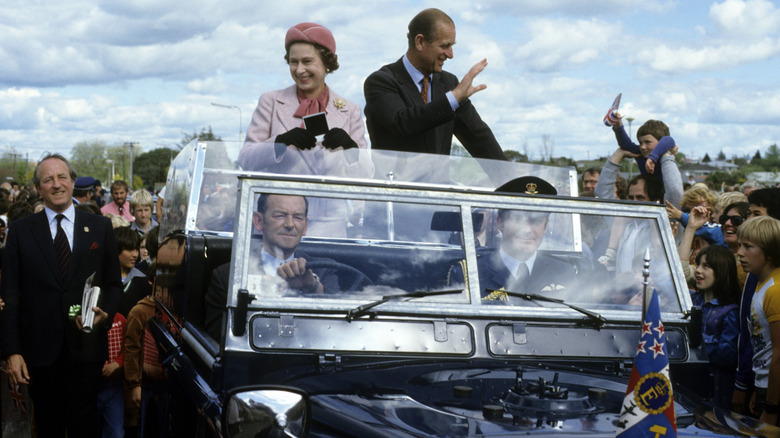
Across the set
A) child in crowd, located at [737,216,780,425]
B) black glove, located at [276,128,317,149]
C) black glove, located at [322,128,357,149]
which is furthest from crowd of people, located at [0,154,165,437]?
child in crowd, located at [737,216,780,425]

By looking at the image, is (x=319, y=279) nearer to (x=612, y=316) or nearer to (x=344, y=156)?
(x=612, y=316)

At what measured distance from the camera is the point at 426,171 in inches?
191

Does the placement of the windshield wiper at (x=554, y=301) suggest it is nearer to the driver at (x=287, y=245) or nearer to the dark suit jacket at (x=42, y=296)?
the driver at (x=287, y=245)

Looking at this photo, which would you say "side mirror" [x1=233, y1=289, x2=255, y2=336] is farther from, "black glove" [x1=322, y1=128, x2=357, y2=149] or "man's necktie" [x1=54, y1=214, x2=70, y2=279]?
"man's necktie" [x1=54, y1=214, x2=70, y2=279]

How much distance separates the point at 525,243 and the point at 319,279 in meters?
0.91

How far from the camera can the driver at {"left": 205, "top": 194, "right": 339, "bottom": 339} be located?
335 cm

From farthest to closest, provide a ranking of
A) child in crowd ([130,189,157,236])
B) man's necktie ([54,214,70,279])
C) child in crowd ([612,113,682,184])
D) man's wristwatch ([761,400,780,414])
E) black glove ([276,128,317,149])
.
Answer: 1. child in crowd ([130,189,157,236])
2. child in crowd ([612,113,682,184])
3. man's necktie ([54,214,70,279])
4. black glove ([276,128,317,149])
5. man's wristwatch ([761,400,780,414])

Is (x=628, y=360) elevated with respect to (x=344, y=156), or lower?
lower

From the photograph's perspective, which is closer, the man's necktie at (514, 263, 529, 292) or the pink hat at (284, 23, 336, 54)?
the man's necktie at (514, 263, 529, 292)

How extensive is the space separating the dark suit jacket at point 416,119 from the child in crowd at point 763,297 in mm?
1640

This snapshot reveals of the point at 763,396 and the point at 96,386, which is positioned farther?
the point at 96,386

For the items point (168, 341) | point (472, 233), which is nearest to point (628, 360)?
point (472, 233)

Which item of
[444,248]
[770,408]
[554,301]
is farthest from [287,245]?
[770,408]

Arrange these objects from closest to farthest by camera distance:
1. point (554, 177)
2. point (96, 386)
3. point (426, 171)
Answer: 1. point (426, 171)
2. point (554, 177)
3. point (96, 386)
